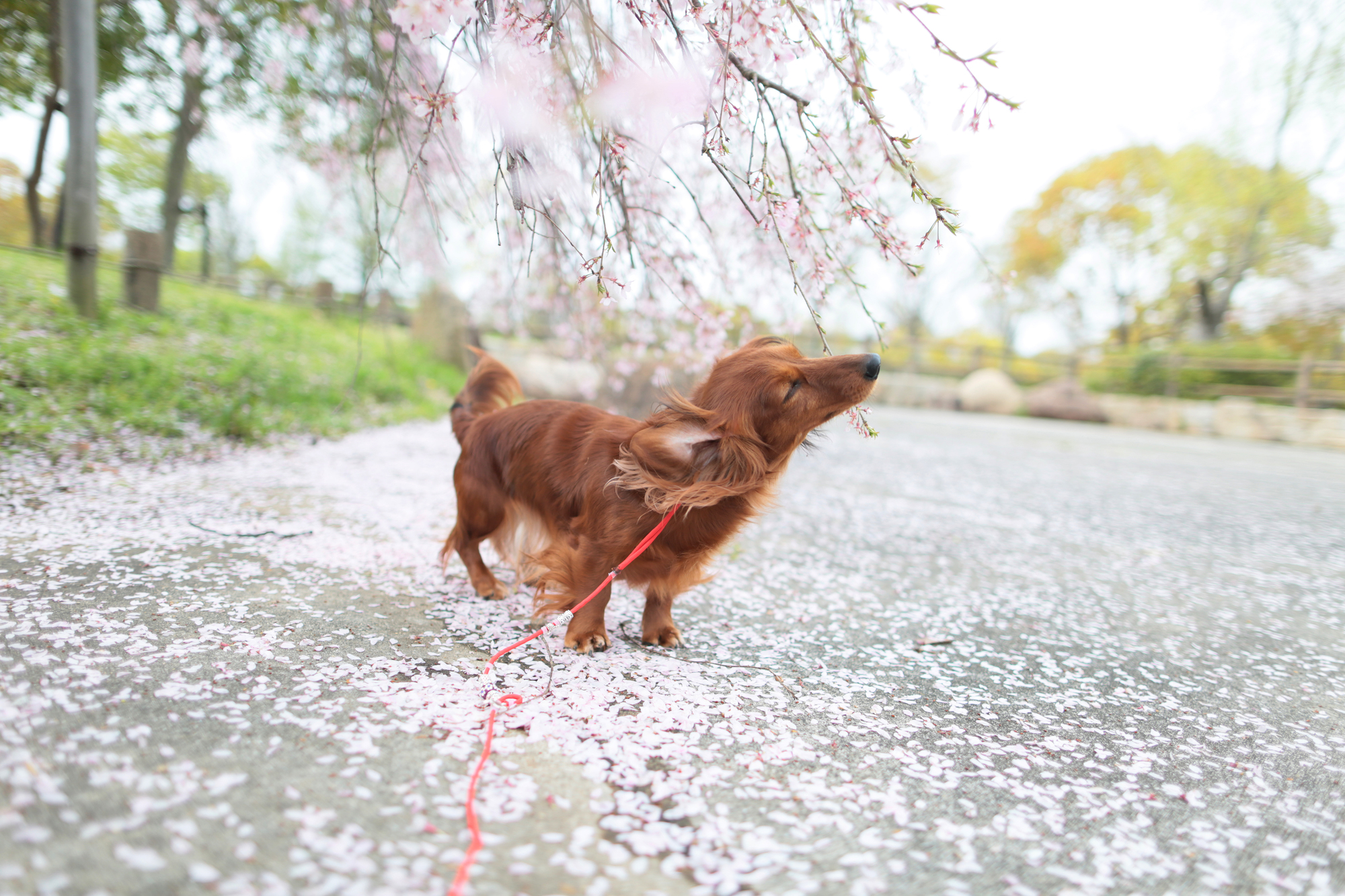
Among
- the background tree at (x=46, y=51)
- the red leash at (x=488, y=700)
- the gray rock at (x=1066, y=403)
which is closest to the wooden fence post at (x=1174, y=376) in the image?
the gray rock at (x=1066, y=403)

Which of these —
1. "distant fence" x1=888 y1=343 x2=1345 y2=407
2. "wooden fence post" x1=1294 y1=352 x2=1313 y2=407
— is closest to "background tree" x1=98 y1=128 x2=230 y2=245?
"distant fence" x1=888 y1=343 x2=1345 y2=407

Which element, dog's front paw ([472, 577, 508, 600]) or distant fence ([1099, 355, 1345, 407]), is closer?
dog's front paw ([472, 577, 508, 600])

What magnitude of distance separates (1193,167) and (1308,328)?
5.36 metres

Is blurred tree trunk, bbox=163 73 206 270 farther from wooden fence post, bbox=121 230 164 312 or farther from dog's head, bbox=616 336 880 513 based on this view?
dog's head, bbox=616 336 880 513

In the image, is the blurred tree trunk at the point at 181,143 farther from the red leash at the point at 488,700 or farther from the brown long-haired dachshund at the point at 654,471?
the red leash at the point at 488,700

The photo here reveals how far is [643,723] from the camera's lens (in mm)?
1868

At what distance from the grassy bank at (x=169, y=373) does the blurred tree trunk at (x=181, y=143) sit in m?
1.16

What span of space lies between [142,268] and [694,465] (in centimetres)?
727

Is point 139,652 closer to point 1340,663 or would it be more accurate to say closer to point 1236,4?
point 1340,663

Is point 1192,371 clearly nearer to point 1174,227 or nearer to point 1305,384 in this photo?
point 1305,384

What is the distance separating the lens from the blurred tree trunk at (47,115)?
7148mm

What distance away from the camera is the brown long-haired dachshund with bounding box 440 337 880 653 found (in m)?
2.16

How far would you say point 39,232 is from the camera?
1105cm

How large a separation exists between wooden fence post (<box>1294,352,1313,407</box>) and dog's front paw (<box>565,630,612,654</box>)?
17627mm
